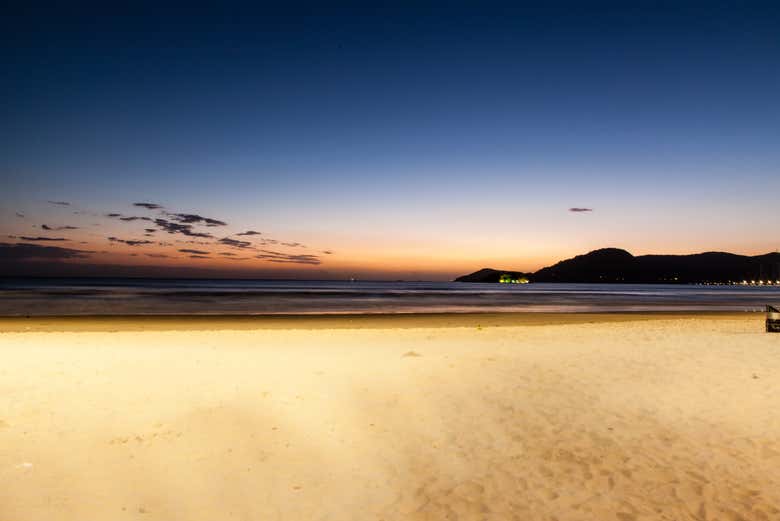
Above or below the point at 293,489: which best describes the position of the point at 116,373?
above

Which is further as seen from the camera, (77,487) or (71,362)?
(71,362)

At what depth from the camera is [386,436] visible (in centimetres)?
736

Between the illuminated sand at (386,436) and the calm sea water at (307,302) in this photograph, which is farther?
the calm sea water at (307,302)

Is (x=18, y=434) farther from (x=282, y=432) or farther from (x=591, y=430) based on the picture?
(x=591, y=430)

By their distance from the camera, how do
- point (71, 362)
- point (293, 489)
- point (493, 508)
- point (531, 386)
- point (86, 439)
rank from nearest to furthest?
1. point (493, 508)
2. point (293, 489)
3. point (86, 439)
4. point (531, 386)
5. point (71, 362)

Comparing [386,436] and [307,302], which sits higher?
[307,302]

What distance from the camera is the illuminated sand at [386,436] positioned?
5.49 metres

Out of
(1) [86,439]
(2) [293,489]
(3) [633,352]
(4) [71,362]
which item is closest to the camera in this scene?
(2) [293,489]

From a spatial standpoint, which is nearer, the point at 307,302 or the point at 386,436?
the point at 386,436

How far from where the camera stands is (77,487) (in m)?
5.68

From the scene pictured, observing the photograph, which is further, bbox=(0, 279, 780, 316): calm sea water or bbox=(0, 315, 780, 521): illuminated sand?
bbox=(0, 279, 780, 316): calm sea water

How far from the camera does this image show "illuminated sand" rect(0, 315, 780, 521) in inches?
216

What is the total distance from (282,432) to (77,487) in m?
2.56

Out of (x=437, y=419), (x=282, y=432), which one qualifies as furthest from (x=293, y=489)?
(x=437, y=419)
